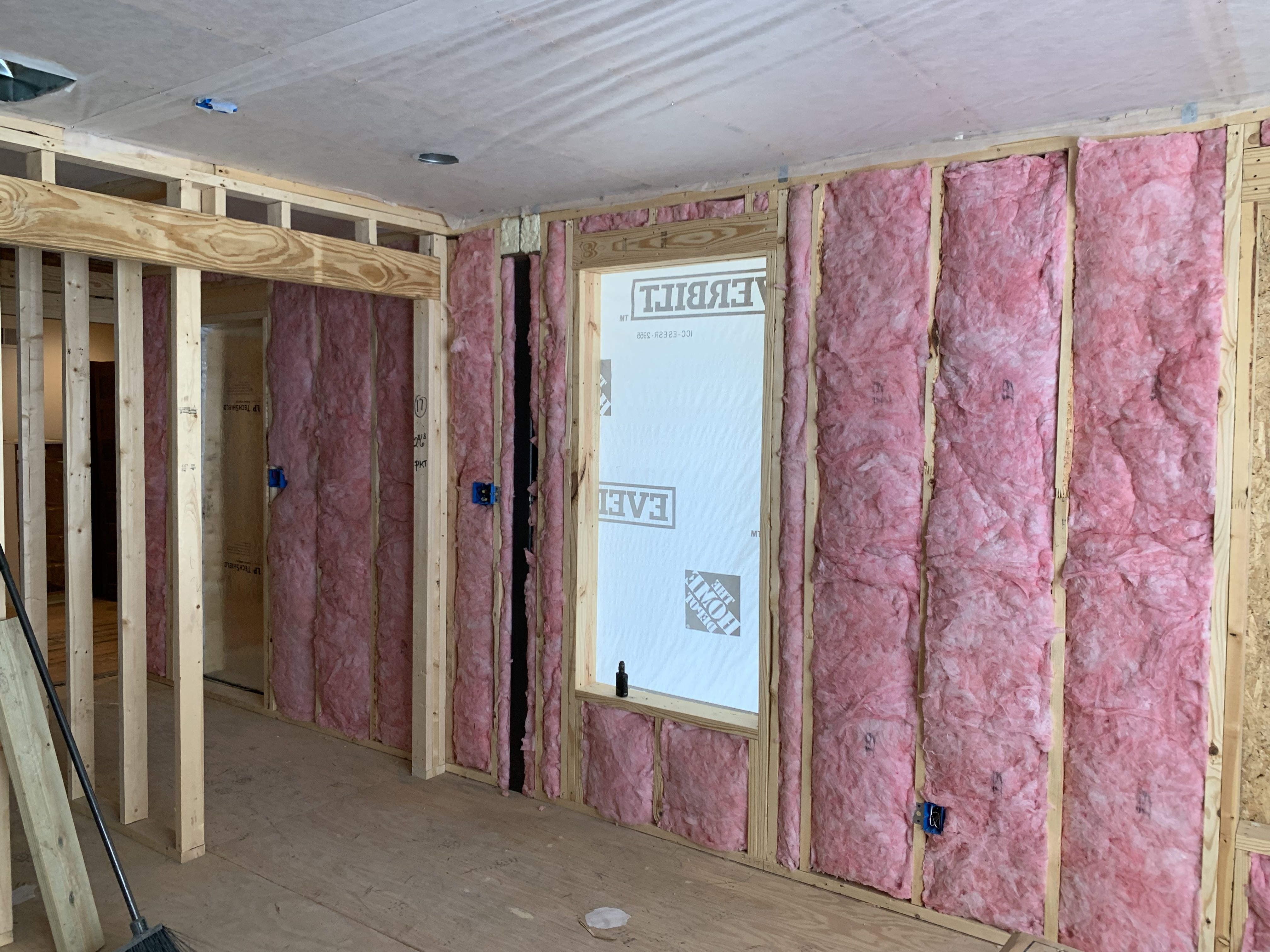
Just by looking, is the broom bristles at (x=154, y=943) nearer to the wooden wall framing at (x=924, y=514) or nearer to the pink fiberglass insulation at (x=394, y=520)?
the wooden wall framing at (x=924, y=514)

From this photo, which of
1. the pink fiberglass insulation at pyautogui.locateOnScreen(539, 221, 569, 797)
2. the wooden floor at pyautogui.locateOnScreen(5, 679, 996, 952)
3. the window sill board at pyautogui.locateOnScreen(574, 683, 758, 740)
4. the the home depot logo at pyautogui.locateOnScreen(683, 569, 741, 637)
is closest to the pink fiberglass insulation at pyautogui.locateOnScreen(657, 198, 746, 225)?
the pink fiberglass insulation at pyautogui.locateOnScreen(539, 221, 569, 797)

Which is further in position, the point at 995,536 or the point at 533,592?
the point at 533,592

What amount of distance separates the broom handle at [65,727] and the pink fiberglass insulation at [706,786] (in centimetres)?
189

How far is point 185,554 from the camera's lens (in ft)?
11.5

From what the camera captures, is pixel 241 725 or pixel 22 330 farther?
pixel 241 725

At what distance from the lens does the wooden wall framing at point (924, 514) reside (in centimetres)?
270

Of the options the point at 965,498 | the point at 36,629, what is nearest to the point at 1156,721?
the point at 965,498

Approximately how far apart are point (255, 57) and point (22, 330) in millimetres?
2000

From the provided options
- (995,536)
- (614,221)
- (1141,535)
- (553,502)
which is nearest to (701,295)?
(614,221)

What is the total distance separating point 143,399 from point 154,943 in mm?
1937

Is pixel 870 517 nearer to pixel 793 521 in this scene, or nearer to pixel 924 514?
pixel 924 514

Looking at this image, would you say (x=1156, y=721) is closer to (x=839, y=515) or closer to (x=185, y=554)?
(x=839, y=515)

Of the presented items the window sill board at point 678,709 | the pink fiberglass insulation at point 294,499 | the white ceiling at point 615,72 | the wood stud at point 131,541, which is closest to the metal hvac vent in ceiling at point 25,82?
the white ceiling at point 615,72

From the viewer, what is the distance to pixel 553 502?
4094mm
